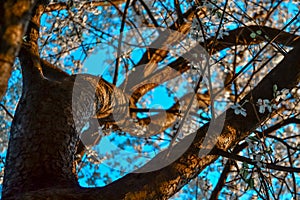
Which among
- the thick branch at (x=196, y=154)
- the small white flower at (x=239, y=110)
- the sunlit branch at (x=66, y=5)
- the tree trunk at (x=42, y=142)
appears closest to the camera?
the thick branch at (x=196, y=154)

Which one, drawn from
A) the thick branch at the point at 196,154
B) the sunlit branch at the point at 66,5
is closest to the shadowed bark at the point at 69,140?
the thick branch at the point at 196,154

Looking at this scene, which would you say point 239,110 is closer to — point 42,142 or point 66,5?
point 42,142

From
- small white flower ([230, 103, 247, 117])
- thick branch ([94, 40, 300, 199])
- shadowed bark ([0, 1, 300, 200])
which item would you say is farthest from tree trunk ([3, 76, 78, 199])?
small white flower ([230, 103, 247, 117])

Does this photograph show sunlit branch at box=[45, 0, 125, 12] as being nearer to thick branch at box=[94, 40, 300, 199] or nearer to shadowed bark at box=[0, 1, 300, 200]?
shadowed bark at box=[0, 1, 300, 200]

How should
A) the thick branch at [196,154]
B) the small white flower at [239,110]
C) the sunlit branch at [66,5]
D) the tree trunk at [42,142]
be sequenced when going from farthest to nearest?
the sunlit branch at [66,5] → the small white flower at [239,110] → the tree trunk at [42,142] → the thick branch at [196,154]

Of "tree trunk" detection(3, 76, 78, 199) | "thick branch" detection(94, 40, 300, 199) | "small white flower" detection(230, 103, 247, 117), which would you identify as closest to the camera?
"thick branch" detection(94, 40, 300, 199)

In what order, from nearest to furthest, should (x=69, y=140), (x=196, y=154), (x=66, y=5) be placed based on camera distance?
(x=196, y=154)
(x=69, y=140)
(x=66, y=5)

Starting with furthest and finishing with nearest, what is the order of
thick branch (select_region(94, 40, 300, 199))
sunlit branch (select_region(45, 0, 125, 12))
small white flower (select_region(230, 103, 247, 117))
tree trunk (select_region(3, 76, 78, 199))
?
sunlit branch (select_region(45, 0, 125, 12)) → small white flower (select_region(230, 103, 247, 117)) → tree trunk (select_region(3, 76, 78, 199)) → thick branch (select_region(94, 40, 300, 199))

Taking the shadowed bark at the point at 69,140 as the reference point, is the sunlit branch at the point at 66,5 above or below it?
above

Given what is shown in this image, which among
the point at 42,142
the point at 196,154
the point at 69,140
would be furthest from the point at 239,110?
A: the point at 42,142

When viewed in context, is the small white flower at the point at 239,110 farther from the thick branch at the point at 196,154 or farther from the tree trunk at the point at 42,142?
the tree trunk at the point at 42,142

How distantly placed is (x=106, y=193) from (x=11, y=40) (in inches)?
37.6

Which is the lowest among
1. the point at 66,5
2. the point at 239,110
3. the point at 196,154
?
the point at 196,154

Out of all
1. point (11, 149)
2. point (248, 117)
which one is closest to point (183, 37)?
point (248, 117)
